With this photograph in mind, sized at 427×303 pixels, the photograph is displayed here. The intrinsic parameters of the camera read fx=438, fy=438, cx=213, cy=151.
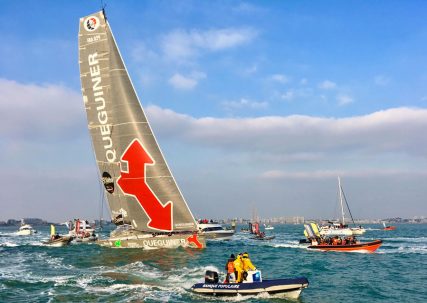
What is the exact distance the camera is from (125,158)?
4088cm

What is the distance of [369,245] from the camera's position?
140 ft

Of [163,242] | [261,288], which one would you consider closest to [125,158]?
[163,242]

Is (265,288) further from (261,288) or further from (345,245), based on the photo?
(345,245)

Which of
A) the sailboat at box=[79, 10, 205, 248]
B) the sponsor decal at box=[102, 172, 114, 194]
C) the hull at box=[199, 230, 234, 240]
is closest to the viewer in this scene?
the sailboat at box=[79, 10, 205, 248]

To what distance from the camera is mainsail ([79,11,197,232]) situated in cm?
3941

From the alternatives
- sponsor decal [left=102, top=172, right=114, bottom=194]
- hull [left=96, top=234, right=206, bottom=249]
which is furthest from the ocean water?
sponsor decal [left=102, top=172, right=114, bottom=194]

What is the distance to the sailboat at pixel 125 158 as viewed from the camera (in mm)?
39250

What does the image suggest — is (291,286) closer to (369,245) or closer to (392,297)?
(392,297)

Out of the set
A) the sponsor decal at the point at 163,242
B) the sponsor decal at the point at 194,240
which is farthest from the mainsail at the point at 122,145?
the sponsor decal at the point at 163,242

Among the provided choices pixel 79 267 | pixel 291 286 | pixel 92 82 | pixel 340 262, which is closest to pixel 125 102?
pixel 92 82

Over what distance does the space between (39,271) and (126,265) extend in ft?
18.9

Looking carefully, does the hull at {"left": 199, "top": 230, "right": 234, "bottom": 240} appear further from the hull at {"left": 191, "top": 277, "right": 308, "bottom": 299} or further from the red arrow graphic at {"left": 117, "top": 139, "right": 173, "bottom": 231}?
the hull at {"left": 191, "top": 277, "right": 308, "bottom": 299}

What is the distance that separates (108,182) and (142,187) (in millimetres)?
4212

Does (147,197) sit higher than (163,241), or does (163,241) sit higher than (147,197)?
(147,197)
